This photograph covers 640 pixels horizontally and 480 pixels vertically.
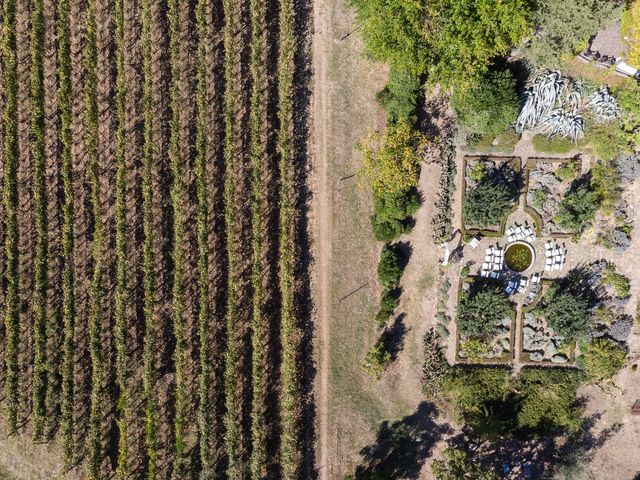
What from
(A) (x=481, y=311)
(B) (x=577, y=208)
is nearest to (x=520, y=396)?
(A) (x=481, y=311)

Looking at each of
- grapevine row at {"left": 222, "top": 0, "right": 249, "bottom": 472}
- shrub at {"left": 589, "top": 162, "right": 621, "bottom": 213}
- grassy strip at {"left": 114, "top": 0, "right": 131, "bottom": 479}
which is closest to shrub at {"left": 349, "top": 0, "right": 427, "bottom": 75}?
grapevine row at {"left": 222, "top": 0, "right": 249, "bottom": 472}

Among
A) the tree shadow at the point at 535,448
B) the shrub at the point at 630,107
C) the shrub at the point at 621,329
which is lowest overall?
the tree shadow at the point at 535,448

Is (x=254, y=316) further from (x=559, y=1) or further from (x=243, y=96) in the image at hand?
(x=559, y=1)

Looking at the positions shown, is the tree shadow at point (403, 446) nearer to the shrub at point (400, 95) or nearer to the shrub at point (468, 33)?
the shrub at point (400, 95)

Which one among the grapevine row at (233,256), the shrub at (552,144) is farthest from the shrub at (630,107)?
the grapevine row at (233,256)

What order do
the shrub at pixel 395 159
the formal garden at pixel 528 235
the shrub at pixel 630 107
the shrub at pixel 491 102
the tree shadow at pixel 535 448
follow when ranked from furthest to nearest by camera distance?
the tree shadow at pixel 535 448 < the formal garden at pixel 528 235 < the shrub at pixel 630 107 < the shrub at pixel 491 102 < the shrub at pixel 395 159

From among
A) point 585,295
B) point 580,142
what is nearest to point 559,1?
point 580,142

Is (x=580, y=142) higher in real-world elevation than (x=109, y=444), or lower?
higher
